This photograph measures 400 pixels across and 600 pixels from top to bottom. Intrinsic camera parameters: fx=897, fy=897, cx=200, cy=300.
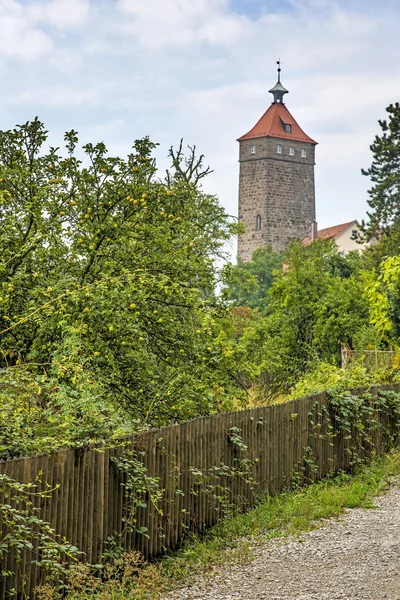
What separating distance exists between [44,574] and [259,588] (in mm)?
1841

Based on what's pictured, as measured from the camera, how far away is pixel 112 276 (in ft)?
39.1

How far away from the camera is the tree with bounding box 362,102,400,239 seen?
45.1 m

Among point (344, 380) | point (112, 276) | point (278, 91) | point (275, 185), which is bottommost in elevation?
point (344, 380)

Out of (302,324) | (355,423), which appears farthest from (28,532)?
(302,324)

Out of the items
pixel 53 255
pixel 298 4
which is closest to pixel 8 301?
pixel 53 255

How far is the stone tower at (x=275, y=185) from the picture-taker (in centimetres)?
8262

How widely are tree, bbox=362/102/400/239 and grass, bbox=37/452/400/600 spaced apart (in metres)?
33.2

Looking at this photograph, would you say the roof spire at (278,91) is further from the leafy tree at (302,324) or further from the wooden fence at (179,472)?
the wooden fence at (179,472)

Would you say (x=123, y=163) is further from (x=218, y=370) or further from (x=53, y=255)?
(x=218, y=370)

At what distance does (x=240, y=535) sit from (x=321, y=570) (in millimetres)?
1510

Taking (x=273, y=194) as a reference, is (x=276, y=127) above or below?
above

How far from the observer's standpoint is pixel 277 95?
94812 mm

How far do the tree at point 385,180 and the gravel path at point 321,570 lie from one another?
36.2 meters

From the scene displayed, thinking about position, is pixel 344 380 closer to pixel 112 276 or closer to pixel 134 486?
pixel 112 276
